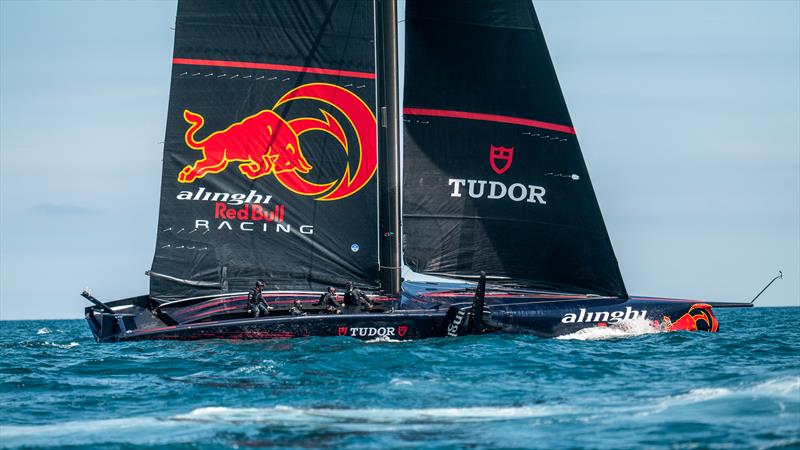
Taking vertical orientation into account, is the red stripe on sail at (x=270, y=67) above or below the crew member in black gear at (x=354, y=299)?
above

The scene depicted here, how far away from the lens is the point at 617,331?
2217 cm

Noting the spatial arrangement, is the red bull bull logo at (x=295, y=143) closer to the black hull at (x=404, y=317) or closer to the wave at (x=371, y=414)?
the black hull at (x=404, y=317)

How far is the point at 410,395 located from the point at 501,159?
9785mm

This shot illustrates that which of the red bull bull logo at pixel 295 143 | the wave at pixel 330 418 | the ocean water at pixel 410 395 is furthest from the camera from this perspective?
the red bull bull logo at pixel 295 143

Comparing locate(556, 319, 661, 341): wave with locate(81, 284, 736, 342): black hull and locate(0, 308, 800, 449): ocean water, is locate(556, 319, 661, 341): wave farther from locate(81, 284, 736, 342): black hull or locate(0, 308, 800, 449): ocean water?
locate(0, 308, 800, 449): ocean water

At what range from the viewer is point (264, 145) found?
926 inches

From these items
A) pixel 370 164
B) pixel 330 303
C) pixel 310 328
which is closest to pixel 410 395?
pixel 310 328

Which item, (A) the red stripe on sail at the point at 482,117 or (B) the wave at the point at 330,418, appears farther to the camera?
(A) the red stripe on sail at the point at 482,117

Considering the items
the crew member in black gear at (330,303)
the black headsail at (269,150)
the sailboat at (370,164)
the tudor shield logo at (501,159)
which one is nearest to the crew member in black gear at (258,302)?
the crew member in black gear at (330,303)

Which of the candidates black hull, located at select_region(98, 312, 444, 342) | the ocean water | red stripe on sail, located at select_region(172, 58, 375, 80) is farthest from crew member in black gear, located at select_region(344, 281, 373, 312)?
red stripe on sail, located at select_region(172, 58, 375, 80)

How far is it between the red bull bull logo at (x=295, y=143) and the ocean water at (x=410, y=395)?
15.1ft

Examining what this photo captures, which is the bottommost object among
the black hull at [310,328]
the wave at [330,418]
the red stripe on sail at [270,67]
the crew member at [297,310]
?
the wave at [330,418]

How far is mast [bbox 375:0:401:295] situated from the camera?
77.1ft

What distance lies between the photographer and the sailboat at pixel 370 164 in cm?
2308
